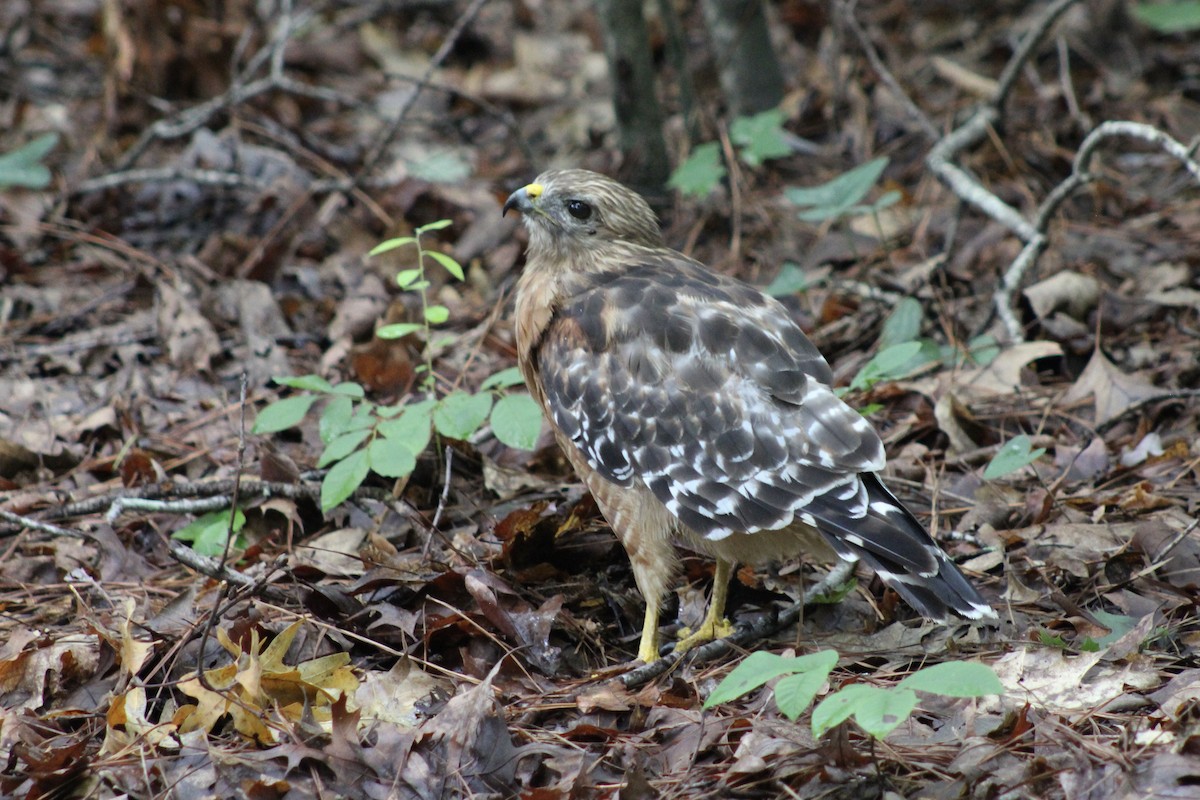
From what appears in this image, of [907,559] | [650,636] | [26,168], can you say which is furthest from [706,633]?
[26,168]

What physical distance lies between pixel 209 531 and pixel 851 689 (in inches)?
118

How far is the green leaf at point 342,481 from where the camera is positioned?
182 inches

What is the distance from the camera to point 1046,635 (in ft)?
13.1

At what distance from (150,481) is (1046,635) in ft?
13.2

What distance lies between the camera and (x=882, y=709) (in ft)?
9.58

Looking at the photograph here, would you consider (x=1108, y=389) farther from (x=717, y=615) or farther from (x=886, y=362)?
(x=717, y=615)

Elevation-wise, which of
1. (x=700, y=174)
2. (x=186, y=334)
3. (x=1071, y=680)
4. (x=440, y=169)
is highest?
(x=700, y=174)

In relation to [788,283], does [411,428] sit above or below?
below

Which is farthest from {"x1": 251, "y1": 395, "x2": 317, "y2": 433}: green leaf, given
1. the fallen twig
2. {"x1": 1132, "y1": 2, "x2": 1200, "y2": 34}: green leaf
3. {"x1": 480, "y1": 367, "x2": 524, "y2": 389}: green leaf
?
{"x1": 1132, "y1": 2, "x2": 1200, "y2": 34}: green leaf

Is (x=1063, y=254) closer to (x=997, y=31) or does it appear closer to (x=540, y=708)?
(x=997, y=31)

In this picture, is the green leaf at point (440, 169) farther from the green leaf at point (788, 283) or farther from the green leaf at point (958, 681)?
the green leaf at point (958, 681)

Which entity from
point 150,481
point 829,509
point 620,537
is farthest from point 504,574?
point 150,481

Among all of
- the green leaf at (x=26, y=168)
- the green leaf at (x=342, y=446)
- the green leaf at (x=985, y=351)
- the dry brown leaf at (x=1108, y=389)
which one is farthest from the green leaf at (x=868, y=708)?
the green leaf at (x=26, y=168)

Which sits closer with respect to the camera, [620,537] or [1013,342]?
[620,537]
